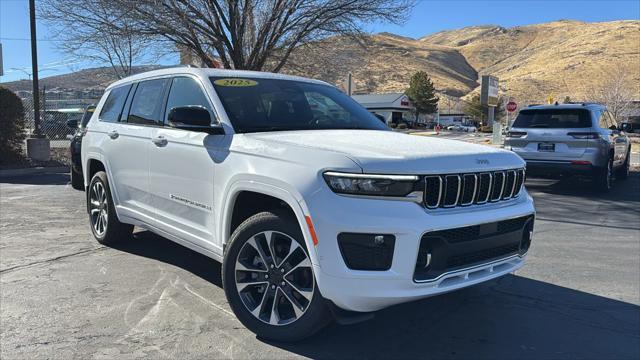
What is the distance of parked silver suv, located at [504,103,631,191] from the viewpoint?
34.8ft

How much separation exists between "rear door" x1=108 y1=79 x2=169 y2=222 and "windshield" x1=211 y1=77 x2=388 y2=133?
3.08 ft

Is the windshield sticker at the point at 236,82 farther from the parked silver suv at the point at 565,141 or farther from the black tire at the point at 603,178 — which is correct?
the black tire at the point at 603,178

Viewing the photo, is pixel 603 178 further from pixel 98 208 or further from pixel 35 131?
pixel 35 131

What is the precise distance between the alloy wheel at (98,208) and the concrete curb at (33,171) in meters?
9.05

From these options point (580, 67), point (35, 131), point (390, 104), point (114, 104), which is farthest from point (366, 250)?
point (580, 67)

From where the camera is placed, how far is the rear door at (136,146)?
5.00m

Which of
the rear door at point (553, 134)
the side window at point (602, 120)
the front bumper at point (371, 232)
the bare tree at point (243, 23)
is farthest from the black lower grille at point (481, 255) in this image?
the bare tree at point (243, 23)

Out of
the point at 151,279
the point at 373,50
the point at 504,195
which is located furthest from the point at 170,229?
the point at 373,50

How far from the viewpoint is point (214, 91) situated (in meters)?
4.30

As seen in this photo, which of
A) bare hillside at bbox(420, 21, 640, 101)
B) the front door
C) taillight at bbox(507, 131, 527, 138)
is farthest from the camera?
bare hillside at bbox(420, 21, 640, 101)

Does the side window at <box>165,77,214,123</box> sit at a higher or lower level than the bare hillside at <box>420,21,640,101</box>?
lower

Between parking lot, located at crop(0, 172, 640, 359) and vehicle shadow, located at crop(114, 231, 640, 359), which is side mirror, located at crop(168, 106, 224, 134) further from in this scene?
vehicle shadow, located at crop(114, 231, 640, 359)

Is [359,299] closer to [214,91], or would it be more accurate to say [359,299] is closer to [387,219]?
[387,219]

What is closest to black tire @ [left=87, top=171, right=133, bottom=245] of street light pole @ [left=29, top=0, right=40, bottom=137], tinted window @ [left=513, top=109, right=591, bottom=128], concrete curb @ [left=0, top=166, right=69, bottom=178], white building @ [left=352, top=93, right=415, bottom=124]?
tinted window @ [left=513, top=109, right=591, bottom=128]
